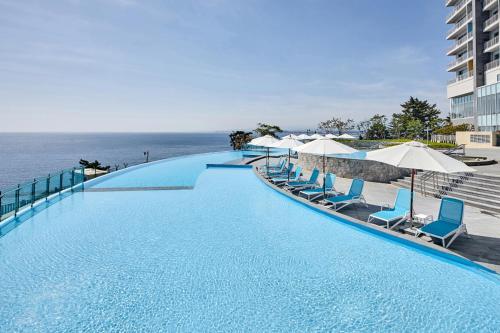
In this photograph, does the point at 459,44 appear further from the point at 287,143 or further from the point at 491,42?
the point at 287,143

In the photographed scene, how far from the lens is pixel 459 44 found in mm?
45188

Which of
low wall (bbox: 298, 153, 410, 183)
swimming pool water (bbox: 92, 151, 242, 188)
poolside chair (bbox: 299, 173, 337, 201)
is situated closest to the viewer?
poolside chair (bbox: 299, 173, 337, 201)

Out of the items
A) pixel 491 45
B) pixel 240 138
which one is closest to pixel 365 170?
pixel 240 138

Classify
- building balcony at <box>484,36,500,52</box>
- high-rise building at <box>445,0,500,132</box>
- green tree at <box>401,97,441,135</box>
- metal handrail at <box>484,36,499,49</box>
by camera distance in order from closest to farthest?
high-rise building at <box>445,0,500,132</box> → building balcony at <box>484,36,500,52</box> → metal handrail at <box>484,36,499,49</box> → green tree at <box>401,97,441,135</box>

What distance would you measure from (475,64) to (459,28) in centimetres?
895

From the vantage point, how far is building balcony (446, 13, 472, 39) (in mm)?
41950

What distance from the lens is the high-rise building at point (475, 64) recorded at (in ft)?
111

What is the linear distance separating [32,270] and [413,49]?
39029 mm

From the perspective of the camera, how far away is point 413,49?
32312 millimetres

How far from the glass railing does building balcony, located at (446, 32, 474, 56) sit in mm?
53543

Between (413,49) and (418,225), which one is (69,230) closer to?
(418,225)

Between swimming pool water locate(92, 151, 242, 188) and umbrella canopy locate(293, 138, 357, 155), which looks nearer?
umbrella canopy locate(293, 138, 357, 155)

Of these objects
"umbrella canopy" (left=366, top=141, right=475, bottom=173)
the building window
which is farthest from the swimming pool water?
the building window

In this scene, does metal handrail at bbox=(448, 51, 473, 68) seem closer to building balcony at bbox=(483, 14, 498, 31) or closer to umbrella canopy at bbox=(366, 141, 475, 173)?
building balcony at bbox=(483, 14, 498, 31)
